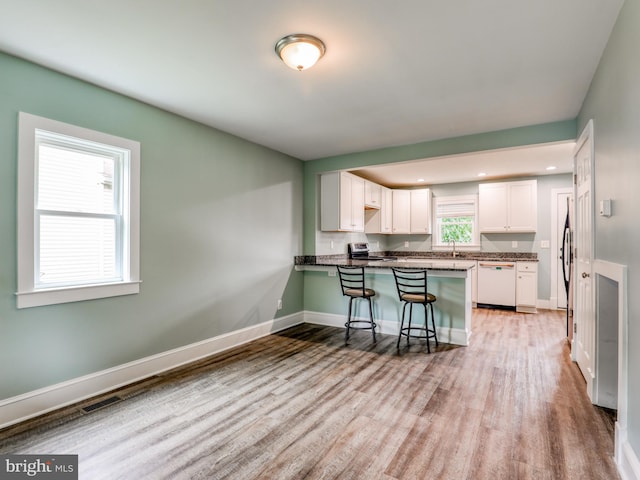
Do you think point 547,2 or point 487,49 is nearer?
point 547,2

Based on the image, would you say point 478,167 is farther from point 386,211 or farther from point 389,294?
point 389,294

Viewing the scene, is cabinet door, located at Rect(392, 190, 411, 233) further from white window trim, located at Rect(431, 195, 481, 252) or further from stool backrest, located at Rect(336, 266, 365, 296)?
stool backrest, located at Rect(336, 266, 365, 296)

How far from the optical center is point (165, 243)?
319 cm

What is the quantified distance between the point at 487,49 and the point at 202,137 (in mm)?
2780

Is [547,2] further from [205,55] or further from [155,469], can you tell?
[155,469]

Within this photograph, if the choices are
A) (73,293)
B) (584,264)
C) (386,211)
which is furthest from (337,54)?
(386,211)

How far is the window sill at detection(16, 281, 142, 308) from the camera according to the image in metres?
2.30

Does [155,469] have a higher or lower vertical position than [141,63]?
lower

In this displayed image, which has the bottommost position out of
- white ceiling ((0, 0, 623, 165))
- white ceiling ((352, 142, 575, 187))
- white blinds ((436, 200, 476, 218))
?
white blinds ((436, 200, 476, 218))

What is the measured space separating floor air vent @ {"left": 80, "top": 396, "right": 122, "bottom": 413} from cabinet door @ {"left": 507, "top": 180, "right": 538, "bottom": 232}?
6419 millimetres

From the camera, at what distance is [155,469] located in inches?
70.4

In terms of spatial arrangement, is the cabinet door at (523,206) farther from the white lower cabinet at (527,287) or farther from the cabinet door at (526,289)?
the cabinet door at (526,289)

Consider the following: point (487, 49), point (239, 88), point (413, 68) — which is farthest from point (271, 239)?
point (487, 49)

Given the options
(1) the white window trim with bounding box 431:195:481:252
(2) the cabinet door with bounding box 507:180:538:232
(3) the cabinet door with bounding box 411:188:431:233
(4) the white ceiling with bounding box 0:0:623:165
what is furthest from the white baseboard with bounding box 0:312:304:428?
(2) the cabinet door with bounding box 507:180:538:232
